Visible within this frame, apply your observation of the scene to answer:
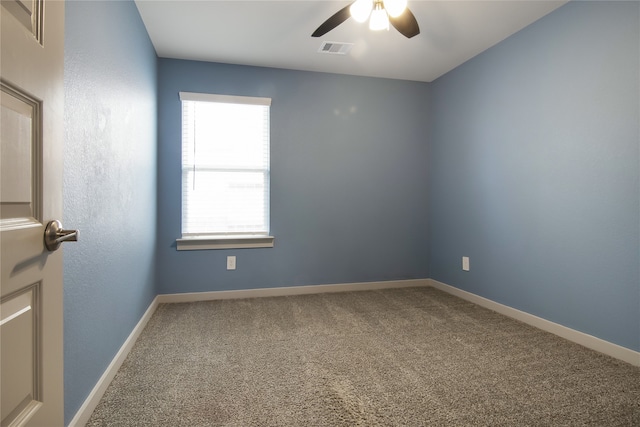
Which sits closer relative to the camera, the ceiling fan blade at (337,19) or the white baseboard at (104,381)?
the white baseboard at (104,381)

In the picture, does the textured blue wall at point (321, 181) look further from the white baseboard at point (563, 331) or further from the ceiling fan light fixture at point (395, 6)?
the ceiling fan light fixture at point (395, 6)

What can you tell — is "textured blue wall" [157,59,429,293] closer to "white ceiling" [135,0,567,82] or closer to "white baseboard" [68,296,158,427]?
"white ceiling" [135,0,567,82]

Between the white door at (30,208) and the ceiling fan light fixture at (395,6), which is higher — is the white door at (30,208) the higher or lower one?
the lower one

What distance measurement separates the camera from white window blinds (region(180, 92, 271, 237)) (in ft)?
10.8

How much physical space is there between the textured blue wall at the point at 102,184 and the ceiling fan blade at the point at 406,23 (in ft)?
5.40

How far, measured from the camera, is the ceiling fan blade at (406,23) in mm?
2032

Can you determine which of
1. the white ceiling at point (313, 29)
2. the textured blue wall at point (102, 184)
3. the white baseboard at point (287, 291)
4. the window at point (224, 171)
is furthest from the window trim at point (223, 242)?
the white ceiling at point (313, 29)

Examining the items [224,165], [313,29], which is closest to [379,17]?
[313,29]

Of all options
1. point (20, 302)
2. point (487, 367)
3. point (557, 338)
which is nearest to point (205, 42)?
point (20, 302)

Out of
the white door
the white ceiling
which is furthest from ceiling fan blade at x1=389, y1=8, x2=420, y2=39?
the white door

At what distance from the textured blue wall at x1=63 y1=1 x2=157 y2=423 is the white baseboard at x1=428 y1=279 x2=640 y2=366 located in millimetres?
2971

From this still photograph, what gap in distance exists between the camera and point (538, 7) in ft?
7.91

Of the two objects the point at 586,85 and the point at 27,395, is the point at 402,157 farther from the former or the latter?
the point at 27,395

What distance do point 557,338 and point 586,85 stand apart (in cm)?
179
